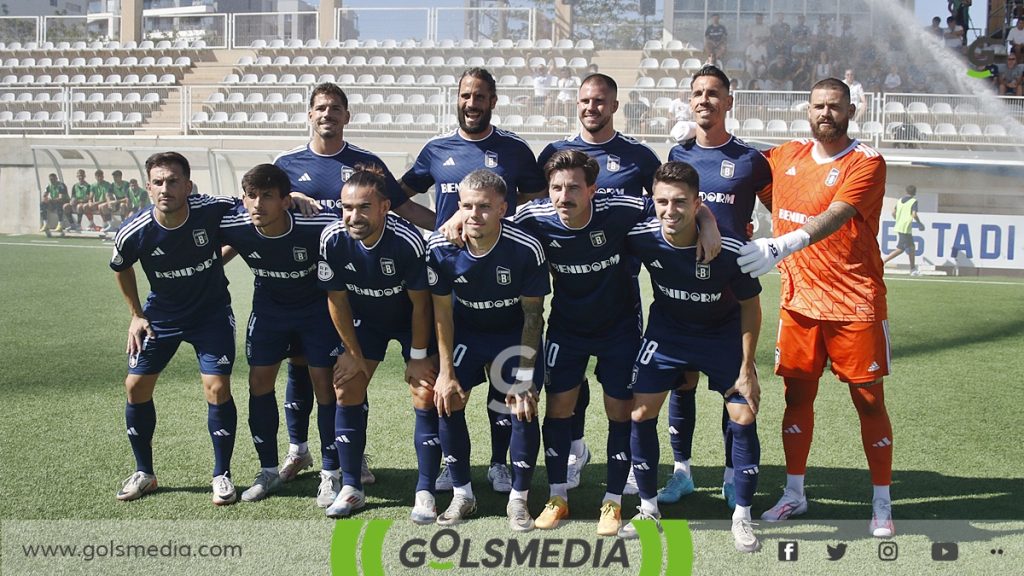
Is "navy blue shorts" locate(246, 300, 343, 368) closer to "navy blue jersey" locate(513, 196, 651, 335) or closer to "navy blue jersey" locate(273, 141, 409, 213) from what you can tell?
"navy blue jersey" locate(273, 141, 409, 213)

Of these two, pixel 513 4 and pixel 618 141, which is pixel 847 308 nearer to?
pixel 618 141

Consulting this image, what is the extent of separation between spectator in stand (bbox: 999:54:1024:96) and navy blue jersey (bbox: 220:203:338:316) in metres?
20.3

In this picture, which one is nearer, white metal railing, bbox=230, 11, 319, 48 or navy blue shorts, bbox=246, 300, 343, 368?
navy blue shorts, bbox=246, 300, 343, 368

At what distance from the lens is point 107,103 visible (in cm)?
2327

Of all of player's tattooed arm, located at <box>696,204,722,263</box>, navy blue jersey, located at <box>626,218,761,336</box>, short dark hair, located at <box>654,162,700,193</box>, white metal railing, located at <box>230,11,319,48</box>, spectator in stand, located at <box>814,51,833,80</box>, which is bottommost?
navy blue jersey, located at <box>626,218,761,336</box>

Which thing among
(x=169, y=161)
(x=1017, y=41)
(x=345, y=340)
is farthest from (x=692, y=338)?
(x=1017, y=41)

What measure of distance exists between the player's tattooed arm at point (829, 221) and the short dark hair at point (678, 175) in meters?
0.57

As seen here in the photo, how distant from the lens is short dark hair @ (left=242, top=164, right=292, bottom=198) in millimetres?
4430

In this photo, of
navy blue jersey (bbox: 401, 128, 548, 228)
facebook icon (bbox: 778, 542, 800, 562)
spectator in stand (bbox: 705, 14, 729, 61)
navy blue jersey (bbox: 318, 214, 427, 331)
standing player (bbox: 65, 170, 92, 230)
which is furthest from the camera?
A: spectator in stand (bbox: 705, 14, 729, 61)

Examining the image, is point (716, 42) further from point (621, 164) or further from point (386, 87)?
point (621, 164)

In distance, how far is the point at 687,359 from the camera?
14.2ft

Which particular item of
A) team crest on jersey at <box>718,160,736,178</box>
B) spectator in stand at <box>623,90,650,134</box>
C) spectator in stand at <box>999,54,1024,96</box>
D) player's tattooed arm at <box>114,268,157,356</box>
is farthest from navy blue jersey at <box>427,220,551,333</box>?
spectator in stand at <box>999,54,1024,96</box>

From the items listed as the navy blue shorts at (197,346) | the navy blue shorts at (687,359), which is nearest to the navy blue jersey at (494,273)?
the navy blue shorts at (687,359)

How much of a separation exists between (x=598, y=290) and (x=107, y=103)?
22.0m
